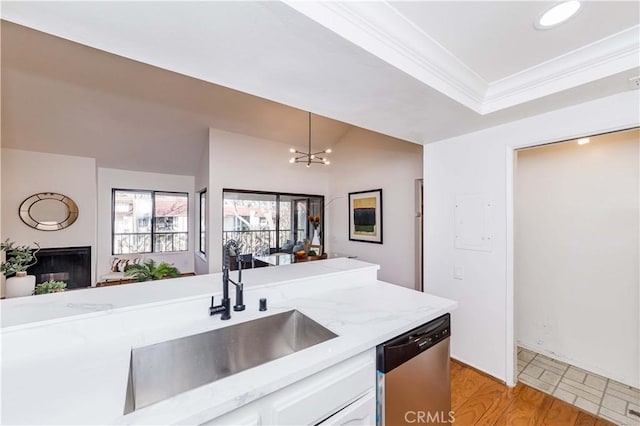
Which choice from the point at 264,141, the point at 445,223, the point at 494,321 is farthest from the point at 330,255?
the point at 494,321

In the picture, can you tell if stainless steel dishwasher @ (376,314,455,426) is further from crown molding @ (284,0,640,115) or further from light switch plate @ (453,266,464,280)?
crown molding @ (284,0,640,115)

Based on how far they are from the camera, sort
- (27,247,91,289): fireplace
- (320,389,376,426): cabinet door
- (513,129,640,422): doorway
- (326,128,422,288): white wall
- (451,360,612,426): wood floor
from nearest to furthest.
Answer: (320,389,376,426): cabinet door → (451,360,612,426): wood floor → (513,129,640,422): doorway → (326,128,422,288): white wall → (27,247,91,289): fireplace

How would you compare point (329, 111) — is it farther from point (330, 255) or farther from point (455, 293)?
point (330, 255)

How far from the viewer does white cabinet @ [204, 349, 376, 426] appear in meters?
0.90

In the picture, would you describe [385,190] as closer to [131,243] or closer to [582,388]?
[582,388]

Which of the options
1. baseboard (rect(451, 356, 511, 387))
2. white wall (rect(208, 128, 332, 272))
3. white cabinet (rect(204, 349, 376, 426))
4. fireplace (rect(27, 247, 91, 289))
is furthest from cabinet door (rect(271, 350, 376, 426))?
fireplace (rect(27, 247, 91, 289))

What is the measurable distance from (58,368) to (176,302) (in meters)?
0.45

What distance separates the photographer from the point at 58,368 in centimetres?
95

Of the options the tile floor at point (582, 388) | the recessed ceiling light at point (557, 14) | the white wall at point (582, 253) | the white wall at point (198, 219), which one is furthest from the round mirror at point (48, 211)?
the tile floor at point (582, 388)

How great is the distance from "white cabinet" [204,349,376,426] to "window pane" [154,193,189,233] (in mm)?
6107

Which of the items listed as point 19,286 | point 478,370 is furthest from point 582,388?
point 19,286

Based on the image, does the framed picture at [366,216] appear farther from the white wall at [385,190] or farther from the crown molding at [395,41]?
the crown molding at [395,41]

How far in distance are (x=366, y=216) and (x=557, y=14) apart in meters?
3.69

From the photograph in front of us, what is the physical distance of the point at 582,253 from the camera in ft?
8.38
